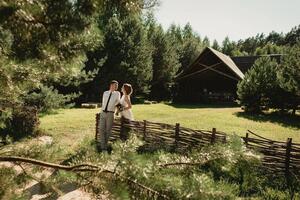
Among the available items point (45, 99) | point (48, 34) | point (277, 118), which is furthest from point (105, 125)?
point (277, 118)

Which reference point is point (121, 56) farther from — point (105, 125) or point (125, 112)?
point (105, 125)

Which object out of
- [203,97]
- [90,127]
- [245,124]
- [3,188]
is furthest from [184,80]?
[3,188]

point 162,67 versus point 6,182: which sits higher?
point 162,67

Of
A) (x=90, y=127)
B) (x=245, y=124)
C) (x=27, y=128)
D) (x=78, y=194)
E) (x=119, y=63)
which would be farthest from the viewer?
(x=119, y=63)

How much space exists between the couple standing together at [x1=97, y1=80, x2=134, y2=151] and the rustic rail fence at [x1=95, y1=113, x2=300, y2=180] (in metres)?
0.78

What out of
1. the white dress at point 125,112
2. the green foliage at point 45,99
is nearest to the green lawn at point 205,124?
the green foliage at point 45,99

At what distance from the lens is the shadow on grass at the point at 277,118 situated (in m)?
20.4

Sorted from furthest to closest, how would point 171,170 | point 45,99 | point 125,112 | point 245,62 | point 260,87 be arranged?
point 245,62
point 260,87
point 45,99
point 125,112
point 171,170

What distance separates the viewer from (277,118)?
22.4 meters

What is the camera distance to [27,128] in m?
13.2

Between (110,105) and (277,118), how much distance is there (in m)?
15.3

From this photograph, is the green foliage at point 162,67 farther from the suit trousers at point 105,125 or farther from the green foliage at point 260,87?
the suit trousers at point 105,125

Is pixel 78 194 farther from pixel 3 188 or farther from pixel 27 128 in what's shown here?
pixel 27 128

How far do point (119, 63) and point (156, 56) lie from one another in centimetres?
922
